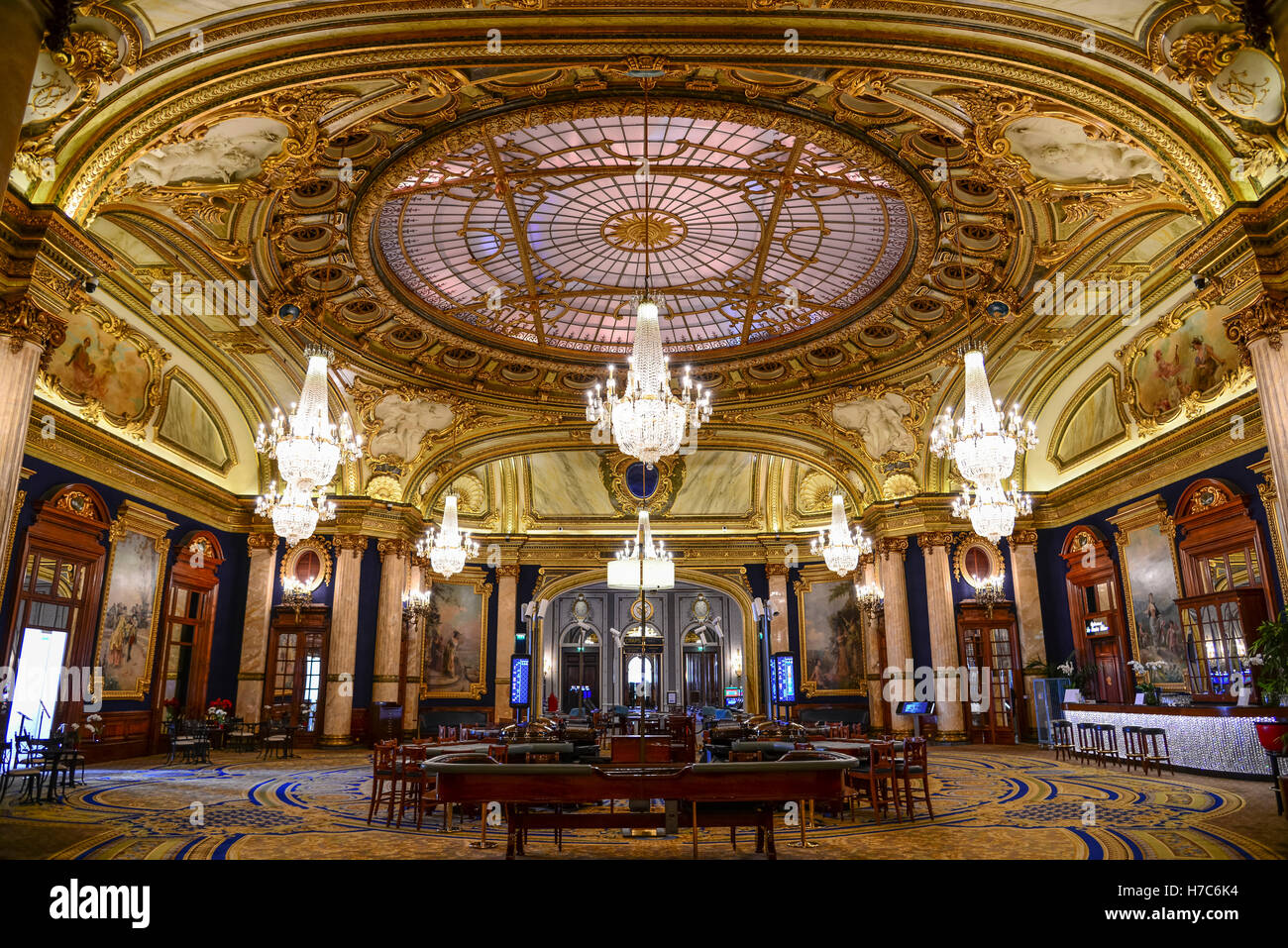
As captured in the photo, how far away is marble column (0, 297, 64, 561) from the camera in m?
6.25

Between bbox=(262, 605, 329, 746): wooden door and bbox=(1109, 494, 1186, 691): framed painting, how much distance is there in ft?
48.3

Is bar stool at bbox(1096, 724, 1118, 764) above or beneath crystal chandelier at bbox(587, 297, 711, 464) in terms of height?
beneath

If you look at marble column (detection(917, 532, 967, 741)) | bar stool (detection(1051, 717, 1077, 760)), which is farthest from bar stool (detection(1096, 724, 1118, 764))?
marble column (detection(917, 532, 967, 741))

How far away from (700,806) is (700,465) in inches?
692

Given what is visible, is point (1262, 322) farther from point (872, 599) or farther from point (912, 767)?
point (872, 599)

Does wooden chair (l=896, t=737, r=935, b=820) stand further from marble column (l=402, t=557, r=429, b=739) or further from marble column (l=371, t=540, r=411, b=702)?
marble column (l=402, t=557, r=429, b=739)

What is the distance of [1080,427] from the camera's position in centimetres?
1522

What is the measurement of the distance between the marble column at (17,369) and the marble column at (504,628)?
15.1 meters

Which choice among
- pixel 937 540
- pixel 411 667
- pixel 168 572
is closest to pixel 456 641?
pixel 411 667

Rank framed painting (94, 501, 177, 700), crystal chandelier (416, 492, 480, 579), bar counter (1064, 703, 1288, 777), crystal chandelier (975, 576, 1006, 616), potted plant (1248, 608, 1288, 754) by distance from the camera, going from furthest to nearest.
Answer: crystal chandelier (975, 576, 1006, 616)
crystal chandelier (416, 492, 480, 579)
framed painting (94, 501, 177, 700)
bar counter (1064, 703, 1288, 777)
potted plant (1248, 608, 1288, 754)

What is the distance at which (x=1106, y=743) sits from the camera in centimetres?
1225

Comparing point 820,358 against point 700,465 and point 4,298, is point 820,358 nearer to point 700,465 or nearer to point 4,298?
point 700,465
